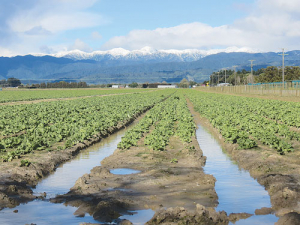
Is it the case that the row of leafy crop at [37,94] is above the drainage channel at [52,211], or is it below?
above

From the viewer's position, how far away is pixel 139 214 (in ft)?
25.2

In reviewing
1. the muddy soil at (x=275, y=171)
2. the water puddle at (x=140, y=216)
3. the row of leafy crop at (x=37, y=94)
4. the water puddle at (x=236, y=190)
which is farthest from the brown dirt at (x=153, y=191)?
the row of leafy crop at (x=37, y=94)

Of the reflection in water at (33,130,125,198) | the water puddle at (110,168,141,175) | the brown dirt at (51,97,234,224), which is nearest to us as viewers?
the brown dirt at (51,97,234,224)

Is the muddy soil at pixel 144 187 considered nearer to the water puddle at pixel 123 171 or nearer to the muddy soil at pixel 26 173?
the water puddle at pixel 123 171

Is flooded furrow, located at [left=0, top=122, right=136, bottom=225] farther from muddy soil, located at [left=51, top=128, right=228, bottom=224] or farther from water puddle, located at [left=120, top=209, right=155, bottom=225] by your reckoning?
water puddle, located at [left=120, top=209, right=155, bottom=225]

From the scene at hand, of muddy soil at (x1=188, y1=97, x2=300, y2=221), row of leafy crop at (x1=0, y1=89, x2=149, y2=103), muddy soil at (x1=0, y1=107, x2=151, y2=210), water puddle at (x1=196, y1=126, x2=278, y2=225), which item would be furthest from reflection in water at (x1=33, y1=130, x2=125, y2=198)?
row of leafy crop at (x1=0, y1=89, x2=149, y2=103)

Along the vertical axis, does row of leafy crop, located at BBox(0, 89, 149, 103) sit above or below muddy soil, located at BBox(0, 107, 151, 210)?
above

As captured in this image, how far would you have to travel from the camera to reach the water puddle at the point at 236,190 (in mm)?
8070

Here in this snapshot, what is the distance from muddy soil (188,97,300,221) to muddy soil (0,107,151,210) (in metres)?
5.06

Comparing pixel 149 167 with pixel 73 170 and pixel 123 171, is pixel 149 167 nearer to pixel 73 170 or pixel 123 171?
pixel 123 171

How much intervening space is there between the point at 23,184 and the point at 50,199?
1.66 metres

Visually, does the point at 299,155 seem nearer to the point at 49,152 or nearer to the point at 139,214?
the point at 139,214

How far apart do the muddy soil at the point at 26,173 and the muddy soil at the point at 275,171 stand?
506 cm

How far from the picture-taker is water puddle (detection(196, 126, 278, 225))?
807 cm
